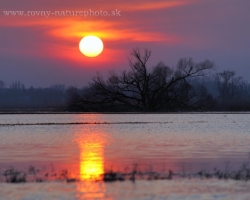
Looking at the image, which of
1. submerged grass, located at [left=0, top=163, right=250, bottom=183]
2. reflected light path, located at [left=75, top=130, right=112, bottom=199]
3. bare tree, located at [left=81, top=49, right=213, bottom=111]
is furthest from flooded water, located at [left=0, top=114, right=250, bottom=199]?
bare tree, located at [left=81, top=49, right=213, bottom=111]

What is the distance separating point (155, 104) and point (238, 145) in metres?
57.5

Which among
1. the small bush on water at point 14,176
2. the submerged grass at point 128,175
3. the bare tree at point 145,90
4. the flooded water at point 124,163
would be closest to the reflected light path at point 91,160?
the flooded water at point 124,163

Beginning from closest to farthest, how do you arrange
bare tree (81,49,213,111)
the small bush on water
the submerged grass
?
the small bush on water < the submerged grass < bare tree (81,49,213,111)

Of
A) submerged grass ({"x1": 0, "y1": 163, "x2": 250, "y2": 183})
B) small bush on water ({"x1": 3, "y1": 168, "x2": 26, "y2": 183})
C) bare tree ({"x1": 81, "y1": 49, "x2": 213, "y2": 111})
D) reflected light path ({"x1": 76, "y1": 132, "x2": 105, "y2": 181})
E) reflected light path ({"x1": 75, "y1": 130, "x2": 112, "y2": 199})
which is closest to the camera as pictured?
reflected light path ({"x1": 75, "y1": 130, "x2": 112, "y2": 199})

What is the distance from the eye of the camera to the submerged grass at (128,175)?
15133 millimetres

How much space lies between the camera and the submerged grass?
1513 centimetres

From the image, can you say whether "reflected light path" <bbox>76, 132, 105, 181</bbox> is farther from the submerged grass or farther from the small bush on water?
the small bush on water

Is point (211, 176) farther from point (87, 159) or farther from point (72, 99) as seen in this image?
point (72, 99)

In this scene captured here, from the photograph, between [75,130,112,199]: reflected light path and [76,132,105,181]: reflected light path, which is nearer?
[75,130,112,199]: reflected light path

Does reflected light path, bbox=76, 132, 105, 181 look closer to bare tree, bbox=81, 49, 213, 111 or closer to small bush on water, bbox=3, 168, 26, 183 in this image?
small bush on water, bbox=3, 168, 26, 183

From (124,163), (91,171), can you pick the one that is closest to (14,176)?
(91,171)

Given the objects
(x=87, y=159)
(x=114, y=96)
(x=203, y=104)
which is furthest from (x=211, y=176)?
(x=203, y=104)

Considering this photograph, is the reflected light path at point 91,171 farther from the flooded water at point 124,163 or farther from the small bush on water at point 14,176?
the small bush on water at point 14,176

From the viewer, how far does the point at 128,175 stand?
15.8 m
